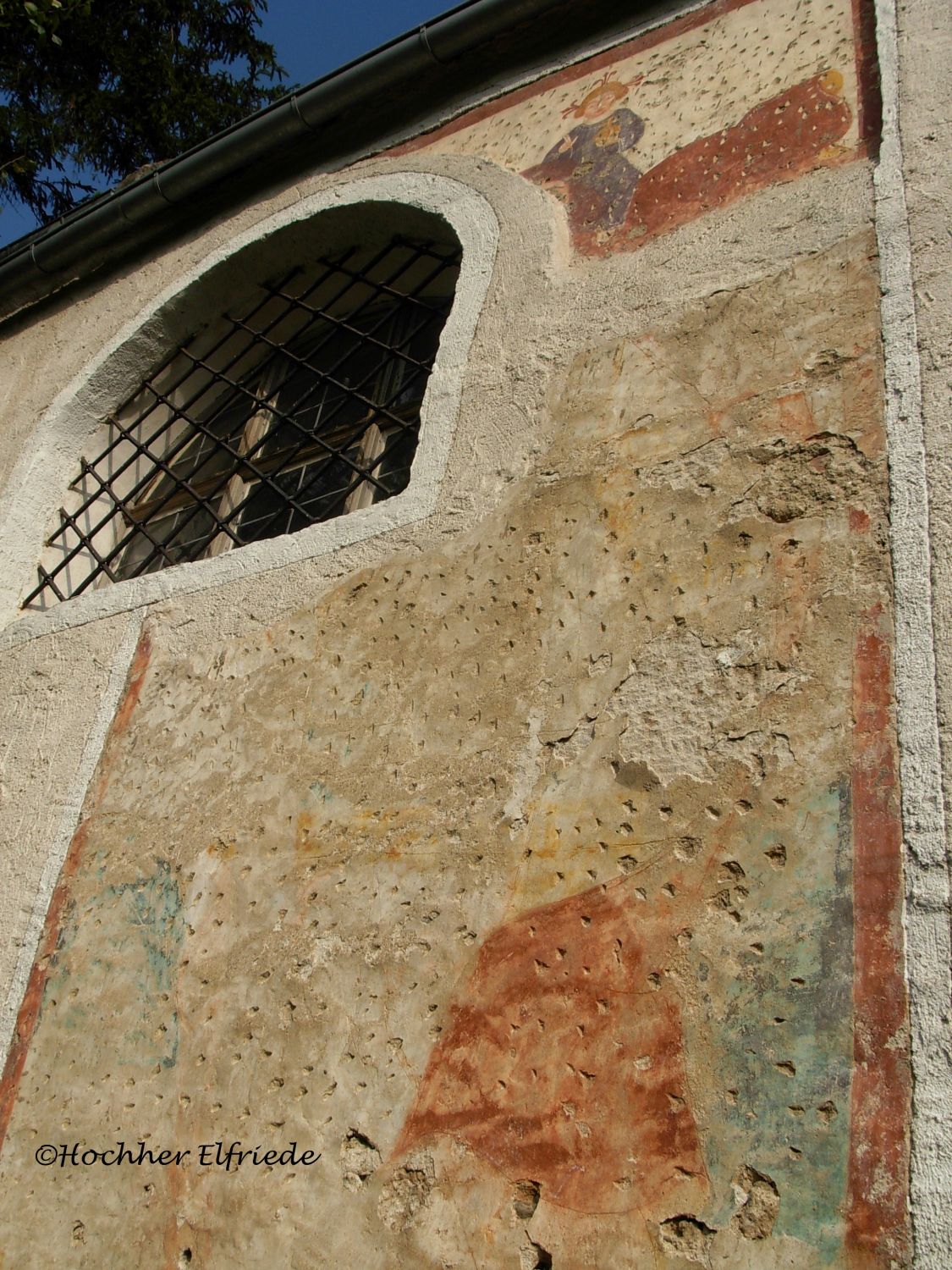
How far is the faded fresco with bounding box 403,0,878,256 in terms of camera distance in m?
2.42

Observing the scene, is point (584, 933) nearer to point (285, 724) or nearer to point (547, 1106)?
point (547, 1106)

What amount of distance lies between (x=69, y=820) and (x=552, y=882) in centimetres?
118

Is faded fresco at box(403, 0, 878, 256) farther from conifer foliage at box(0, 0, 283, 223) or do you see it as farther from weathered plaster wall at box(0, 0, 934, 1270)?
conifer foliage at box(0, 0, 283, 223)

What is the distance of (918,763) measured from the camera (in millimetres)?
1444

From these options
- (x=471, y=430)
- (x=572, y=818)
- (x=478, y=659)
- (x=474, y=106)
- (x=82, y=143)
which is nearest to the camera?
(x=572, y=818)

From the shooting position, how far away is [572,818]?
170cm

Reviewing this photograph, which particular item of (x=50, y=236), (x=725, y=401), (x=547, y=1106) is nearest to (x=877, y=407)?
(x=725, y=401)

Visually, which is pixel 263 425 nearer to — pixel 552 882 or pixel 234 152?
pixel 234 152

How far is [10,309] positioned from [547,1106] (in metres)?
3.65

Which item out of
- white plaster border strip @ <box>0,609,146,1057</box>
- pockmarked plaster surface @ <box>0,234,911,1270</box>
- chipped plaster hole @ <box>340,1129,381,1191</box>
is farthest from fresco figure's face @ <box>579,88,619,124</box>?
chipped plaster hole @ <box>340,1129,381,1191</box>

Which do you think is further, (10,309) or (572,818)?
(10,309)

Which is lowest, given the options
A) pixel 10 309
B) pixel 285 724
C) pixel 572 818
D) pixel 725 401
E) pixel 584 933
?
pixel 584 933

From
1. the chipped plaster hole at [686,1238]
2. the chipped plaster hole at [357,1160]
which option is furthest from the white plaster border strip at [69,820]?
the chipped plaster hole at [686,1238]

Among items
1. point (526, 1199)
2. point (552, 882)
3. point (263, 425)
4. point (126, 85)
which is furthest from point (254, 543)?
point (126, 85)
